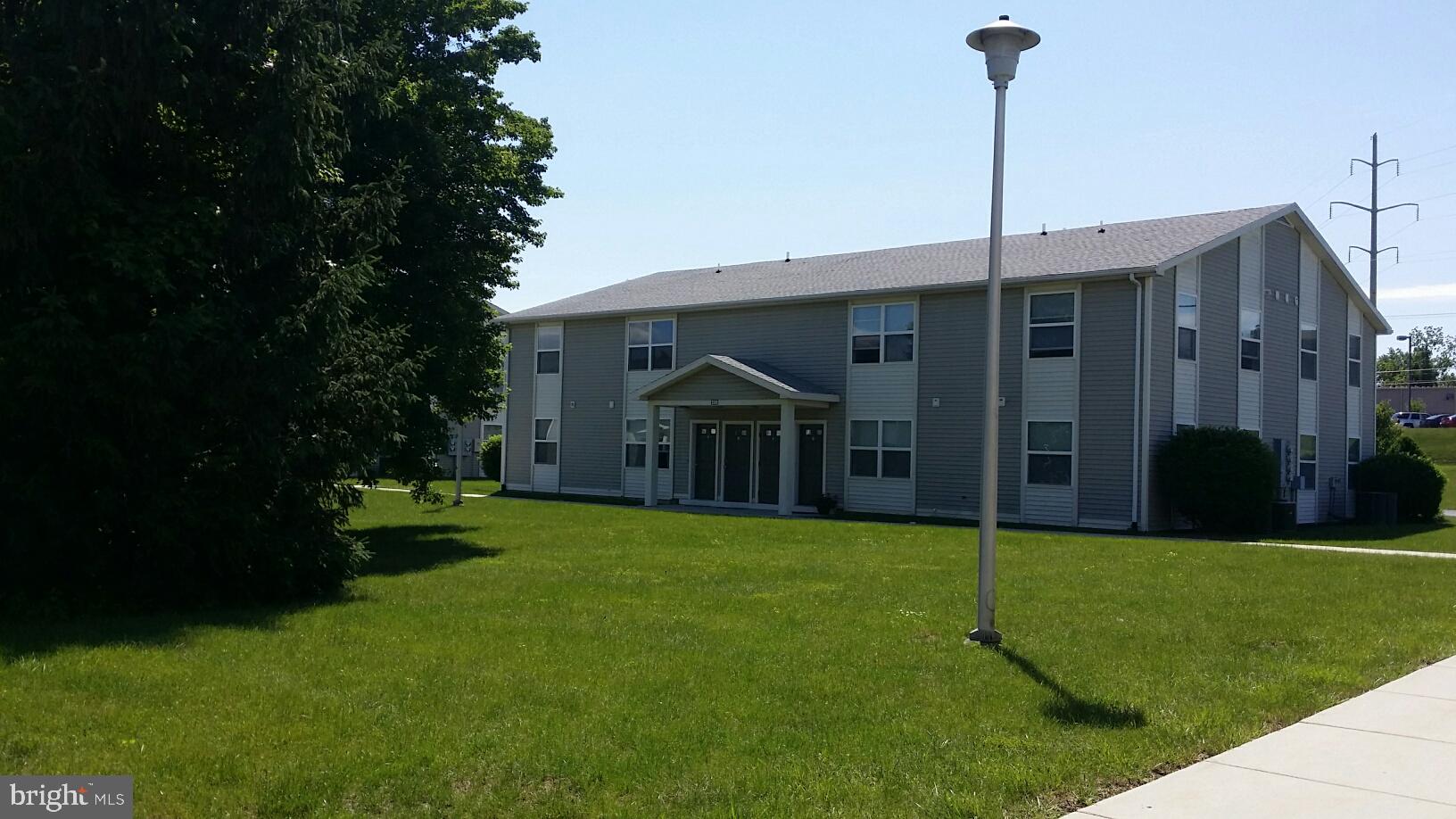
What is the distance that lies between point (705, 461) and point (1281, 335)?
46.8ft

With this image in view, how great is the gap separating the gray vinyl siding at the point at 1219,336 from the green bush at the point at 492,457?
2522cm

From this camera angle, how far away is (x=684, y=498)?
30000 millimetres

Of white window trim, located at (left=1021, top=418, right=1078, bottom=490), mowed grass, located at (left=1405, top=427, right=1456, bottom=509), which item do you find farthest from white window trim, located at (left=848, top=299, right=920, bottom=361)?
mowed grass, located at (left=1405, top=427, right=1456, bottom=509)

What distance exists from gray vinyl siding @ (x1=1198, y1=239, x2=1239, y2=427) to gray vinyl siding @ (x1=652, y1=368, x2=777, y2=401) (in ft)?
30.3

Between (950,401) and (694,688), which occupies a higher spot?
(950,401)

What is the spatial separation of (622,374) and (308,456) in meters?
20.3

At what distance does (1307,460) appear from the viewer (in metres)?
29.1

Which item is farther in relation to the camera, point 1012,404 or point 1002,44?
point 1012,404

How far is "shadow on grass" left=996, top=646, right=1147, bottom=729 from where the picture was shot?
Answer: 23.0 ft

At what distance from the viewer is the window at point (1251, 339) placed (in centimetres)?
2630

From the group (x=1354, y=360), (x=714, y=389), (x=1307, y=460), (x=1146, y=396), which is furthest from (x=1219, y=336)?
(x=714, y=389)

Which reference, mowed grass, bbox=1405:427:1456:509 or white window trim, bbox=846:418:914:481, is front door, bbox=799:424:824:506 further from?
mowed grass, bbox=1405:427:1456:509

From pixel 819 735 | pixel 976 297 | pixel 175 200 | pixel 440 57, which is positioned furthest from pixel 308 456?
pixel 976 297

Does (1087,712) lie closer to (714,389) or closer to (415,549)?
(415,549)
